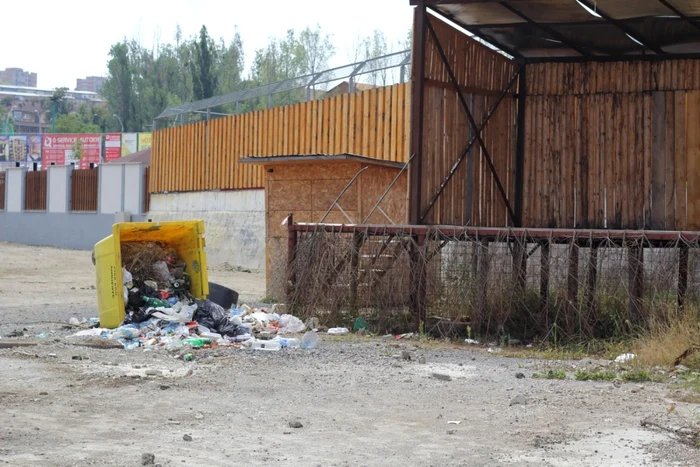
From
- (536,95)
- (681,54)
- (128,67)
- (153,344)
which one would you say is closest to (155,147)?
(536,95)

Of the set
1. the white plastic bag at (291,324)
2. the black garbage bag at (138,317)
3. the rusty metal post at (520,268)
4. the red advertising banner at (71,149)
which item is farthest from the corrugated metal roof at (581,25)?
the red advertising banner at (71,149)

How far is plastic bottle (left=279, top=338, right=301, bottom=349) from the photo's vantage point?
12.9m

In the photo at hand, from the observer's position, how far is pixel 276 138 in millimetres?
28656

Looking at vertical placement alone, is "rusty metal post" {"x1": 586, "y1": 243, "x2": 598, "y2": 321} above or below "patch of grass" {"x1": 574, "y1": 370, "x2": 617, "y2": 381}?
above

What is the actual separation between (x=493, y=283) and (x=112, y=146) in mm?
68427

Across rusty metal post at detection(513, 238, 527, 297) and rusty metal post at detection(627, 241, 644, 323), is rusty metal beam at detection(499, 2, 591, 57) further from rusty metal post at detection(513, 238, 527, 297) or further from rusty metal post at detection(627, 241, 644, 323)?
rusty metal post at detection(627, 241, 644, 323)

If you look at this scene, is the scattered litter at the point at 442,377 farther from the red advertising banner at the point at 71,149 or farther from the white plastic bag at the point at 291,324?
the red advertising banner at the point at 71,149

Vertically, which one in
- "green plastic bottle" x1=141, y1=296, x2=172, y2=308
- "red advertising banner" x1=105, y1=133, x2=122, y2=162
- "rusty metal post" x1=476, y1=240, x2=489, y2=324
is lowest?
"green plastic bottle" x1=141, y1=296, x2=172, y2=308

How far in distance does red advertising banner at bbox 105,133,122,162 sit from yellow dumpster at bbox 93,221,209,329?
64.8 metres

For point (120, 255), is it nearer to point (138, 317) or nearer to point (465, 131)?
point (138, 317)

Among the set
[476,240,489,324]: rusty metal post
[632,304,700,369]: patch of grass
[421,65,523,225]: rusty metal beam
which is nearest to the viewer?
[632,304,700,369]: patch of grass

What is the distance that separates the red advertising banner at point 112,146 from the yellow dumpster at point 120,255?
213 feet

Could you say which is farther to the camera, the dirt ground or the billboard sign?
the billboard sign

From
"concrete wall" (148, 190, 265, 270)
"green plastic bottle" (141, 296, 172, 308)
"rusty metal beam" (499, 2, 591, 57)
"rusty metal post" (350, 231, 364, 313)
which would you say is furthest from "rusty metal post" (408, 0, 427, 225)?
"concrete wall" (148, 190, 265, 270)
